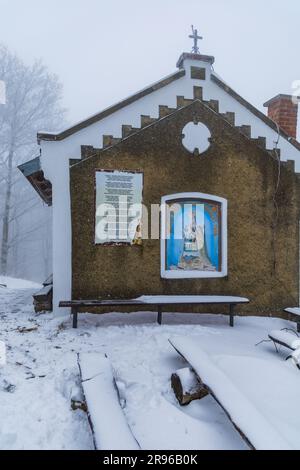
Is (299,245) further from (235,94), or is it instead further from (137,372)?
(137,372)

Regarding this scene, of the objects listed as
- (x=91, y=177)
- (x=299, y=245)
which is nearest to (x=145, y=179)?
(x=91, y=177)

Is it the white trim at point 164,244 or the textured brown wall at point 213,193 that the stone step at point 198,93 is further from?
the white trim at point 164,244

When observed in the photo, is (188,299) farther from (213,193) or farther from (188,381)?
(188,381)

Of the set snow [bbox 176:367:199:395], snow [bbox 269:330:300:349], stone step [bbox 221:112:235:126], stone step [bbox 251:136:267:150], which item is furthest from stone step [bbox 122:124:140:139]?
snow [bbox 176:367:199:395]

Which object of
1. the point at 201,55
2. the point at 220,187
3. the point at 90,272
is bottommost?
the point at 90,272

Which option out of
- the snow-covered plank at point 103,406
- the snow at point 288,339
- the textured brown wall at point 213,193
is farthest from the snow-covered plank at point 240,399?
the textured brown wall at point 213,193

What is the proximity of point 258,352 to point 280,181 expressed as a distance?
4.26m

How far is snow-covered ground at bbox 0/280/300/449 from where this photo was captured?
11.6ft

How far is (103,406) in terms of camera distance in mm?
3709

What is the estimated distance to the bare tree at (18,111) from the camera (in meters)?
20.0

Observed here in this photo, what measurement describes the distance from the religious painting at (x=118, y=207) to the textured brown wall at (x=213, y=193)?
132 millimetres

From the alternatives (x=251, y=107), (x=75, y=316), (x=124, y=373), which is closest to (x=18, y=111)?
(x=251, y=107)

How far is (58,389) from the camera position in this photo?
439cm
